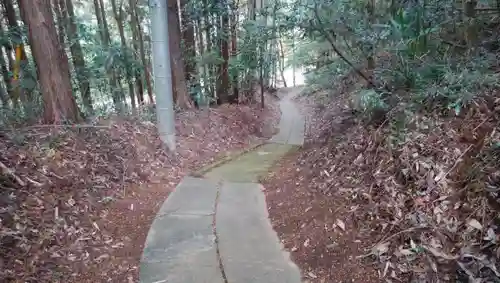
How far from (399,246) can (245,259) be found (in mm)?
1305

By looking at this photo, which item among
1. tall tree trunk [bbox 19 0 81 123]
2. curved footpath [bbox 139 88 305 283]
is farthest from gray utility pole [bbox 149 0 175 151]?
tall tree trunk [bbox 19 0 81 123]

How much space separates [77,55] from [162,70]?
4.77 metres

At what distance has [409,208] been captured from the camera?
3.05 m

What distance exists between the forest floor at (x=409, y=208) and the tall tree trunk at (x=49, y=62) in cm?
327

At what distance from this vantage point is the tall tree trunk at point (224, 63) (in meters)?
10.2

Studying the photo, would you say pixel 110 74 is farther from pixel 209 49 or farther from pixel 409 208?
pixel 409 208

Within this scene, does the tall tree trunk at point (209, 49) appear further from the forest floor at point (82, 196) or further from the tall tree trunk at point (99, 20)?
the forest floor at point (82, 196)

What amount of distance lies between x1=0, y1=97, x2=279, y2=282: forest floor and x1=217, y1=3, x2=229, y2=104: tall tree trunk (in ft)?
14.4

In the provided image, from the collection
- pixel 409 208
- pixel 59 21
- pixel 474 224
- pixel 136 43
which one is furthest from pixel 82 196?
pixel 136 43

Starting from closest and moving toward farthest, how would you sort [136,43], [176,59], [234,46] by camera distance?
[176,59]
[234,46]
[136,43]

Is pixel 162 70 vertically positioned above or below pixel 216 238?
above

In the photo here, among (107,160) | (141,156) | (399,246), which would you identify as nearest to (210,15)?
(141,156)

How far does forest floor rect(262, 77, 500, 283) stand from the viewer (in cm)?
258

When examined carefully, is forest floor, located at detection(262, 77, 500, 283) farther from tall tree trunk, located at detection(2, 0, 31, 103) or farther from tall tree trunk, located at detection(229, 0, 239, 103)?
tall tree trunk, located at detection(229, 0, 239, 103)
